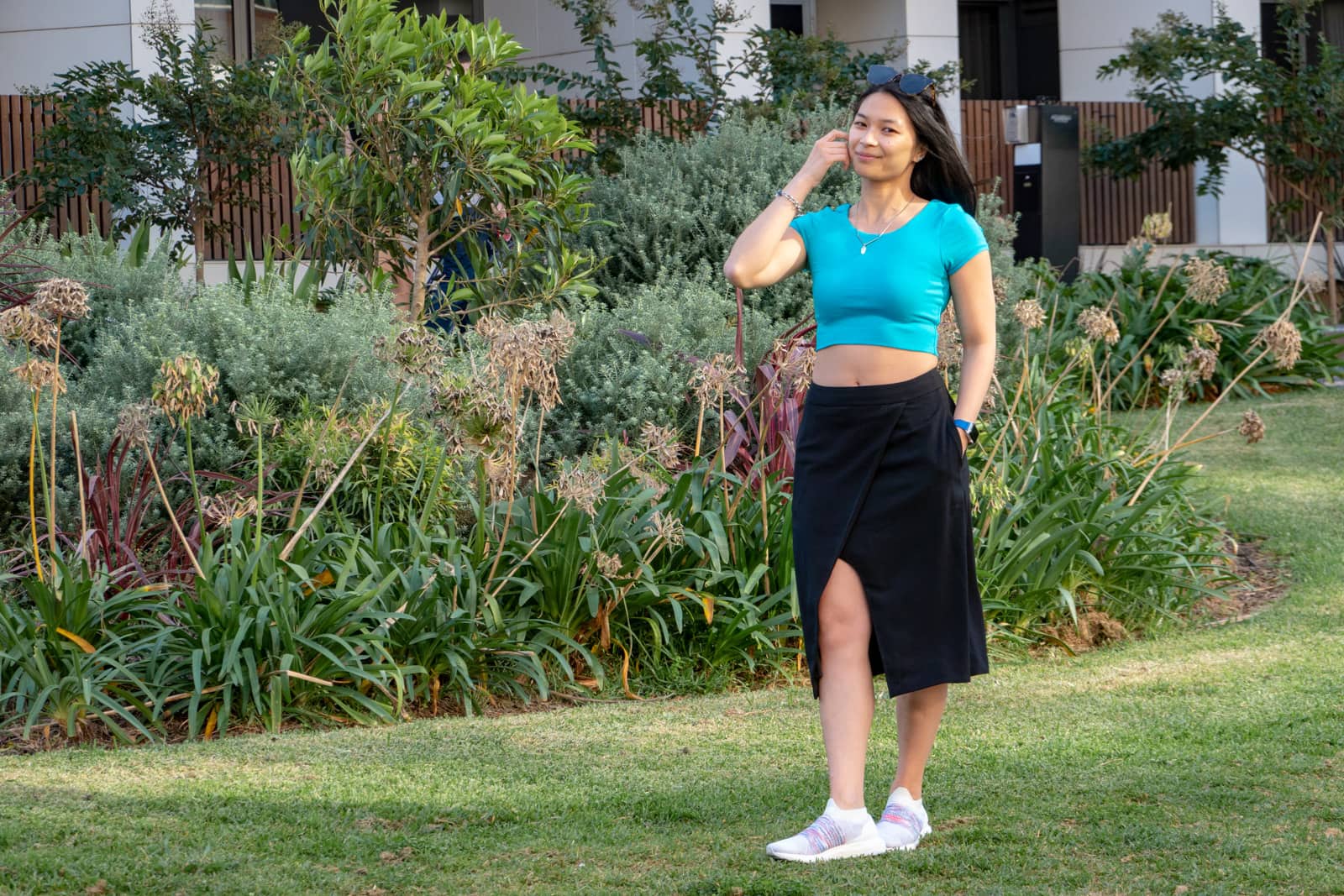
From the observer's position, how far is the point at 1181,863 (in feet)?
11.7

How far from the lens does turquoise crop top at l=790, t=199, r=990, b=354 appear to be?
367 centimetres

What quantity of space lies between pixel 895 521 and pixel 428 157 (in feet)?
15.3

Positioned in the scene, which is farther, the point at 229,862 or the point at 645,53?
the point at 645,53

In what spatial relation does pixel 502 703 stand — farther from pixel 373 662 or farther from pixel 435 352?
pixel 435 352

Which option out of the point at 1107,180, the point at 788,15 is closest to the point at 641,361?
the point at 1107,180

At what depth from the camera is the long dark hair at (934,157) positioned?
12.3 ft

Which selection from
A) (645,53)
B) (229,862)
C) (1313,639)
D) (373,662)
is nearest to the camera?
(229,862)

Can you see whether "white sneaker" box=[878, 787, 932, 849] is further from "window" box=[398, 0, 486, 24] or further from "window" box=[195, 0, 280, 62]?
"window" box=[398, 0, 486, 24]

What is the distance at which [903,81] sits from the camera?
12.4 feet

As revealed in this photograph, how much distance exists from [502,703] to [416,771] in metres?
1.02

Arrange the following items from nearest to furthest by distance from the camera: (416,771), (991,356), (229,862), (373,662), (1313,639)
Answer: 1. (229,862)
2. (991,356)
3. (416,771)
4. (373,662)
5. (1313,639)

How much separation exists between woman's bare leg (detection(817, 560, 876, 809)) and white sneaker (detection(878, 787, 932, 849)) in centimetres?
12

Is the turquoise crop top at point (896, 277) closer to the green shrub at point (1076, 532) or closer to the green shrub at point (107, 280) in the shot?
the green shrub at point (1076, 532)

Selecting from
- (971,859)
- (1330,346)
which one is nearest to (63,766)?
Answer: (971,859)
